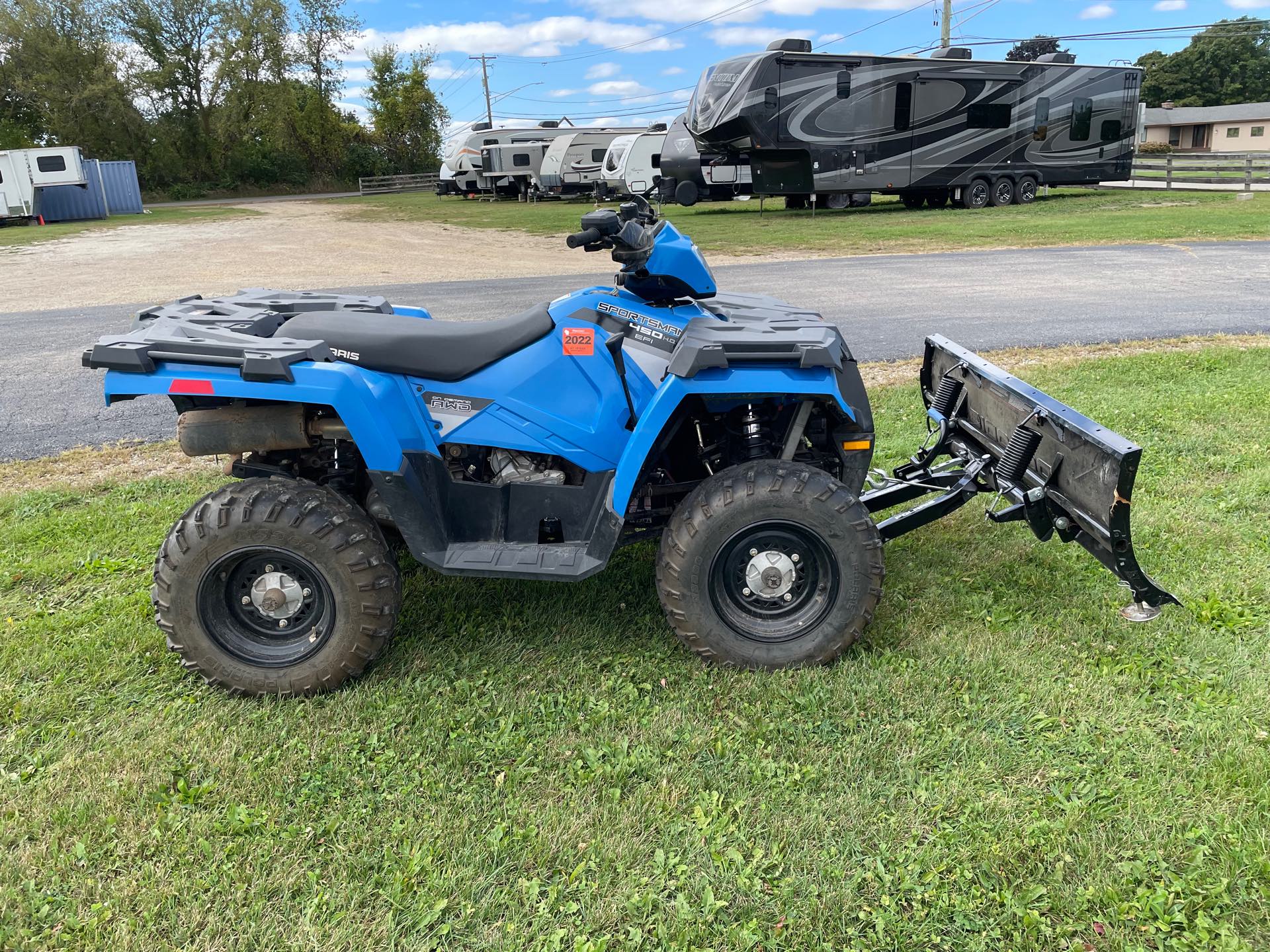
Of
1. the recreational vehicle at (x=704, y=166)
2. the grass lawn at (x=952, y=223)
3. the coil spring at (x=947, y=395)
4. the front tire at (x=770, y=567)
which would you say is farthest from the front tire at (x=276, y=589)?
the recreational vehicle at (x=704, y=166)

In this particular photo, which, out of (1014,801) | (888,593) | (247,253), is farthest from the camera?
(247,253)

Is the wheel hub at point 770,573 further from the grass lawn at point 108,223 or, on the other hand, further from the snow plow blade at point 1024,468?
the grass lawn at point 108,223

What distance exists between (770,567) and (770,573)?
0.9 inches

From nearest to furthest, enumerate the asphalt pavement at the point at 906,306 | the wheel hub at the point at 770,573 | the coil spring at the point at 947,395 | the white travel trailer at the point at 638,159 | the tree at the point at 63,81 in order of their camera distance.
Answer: the wheel hub at the point at 770,573 < the coil spring at the point at 947,395 < the asphalt pavement at the point at 906,306 < the white travel trailer at the point at 638,159 < the tree at the point at 63,81

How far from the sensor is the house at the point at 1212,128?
5369 cm

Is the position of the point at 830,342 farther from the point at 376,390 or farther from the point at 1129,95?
the point at 1129,95

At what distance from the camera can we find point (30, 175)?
3134 cm

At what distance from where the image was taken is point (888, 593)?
4.11m

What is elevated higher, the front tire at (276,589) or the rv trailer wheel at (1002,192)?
the rv trailer wheel at (1002,192)

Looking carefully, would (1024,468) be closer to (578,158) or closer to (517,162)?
(578,158)

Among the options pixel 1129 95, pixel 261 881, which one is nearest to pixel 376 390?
pixel 261 881

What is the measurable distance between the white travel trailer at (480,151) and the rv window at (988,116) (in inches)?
745

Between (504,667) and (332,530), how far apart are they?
0.83 meters

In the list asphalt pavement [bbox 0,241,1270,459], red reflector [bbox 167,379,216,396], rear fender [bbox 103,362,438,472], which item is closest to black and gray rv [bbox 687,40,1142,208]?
asphalt pavement [bbox 0,241,1270,459]
